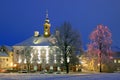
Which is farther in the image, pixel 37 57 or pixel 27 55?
pixel 37 57

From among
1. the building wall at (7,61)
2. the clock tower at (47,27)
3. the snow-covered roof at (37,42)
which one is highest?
the clock tower at (47,27)

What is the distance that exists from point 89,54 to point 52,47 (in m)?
10.4

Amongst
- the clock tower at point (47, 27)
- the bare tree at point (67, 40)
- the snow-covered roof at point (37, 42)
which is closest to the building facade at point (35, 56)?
the snow-covered roof at point (37, 42)

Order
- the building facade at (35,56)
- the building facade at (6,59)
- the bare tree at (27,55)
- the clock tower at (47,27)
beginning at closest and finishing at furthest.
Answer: the bare tree at (27,55)
the building facade at (35,56)
the building facade at (6,59)
the clock tower at (47,27)

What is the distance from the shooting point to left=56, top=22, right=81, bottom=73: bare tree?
3396 inches

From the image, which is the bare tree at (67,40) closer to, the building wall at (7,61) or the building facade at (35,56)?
the building facade at (35,56)

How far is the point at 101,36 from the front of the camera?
87.9 m

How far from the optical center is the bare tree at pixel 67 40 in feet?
283

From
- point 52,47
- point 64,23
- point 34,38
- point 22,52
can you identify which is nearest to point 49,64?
point 22,52

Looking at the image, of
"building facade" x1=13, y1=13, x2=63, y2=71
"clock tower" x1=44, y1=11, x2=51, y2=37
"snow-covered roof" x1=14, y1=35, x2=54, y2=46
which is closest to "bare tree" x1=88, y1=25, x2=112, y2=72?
"building facade" x1=13, y1=13, x2=63, y2=71

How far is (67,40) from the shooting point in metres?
86.6

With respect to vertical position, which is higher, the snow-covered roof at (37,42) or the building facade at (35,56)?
the snow-covered roof at (37,42)

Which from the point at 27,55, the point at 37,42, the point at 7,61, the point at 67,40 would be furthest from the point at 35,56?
the point at 67,40

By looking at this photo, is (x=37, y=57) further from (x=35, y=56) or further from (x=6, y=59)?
(x=6, y=59)
